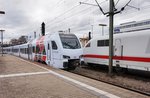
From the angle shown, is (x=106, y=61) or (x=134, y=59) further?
(x=106, y=61)

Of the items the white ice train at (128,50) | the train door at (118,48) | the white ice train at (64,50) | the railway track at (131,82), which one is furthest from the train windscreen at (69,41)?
the railway track at (131,82)

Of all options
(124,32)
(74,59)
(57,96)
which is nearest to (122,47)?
(124,32)

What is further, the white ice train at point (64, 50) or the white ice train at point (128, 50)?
the white ice train at point (64, 50)

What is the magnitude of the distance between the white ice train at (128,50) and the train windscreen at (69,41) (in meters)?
2.10

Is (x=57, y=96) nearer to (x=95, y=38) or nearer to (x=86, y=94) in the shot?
(x=86, y=94)

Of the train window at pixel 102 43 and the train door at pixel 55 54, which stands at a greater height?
the train window at pixel 102 43

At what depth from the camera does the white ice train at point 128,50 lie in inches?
511

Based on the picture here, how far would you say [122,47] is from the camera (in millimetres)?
15164

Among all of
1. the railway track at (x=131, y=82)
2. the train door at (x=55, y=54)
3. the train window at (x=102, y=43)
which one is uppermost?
the train window at (x=102, y=43)

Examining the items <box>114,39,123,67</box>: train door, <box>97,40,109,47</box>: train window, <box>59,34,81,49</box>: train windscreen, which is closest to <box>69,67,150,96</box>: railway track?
<box>114,39,123,67</box>: train door

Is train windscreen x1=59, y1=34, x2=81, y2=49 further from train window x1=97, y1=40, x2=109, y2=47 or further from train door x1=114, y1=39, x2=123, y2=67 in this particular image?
train door x1=114, y1=39, x2=123, y2=67

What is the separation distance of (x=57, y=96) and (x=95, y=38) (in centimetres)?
1250

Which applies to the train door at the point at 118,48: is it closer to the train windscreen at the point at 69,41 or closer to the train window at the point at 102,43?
the train window at the point at 102,43

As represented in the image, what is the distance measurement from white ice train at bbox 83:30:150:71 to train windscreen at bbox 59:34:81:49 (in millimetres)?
2104
